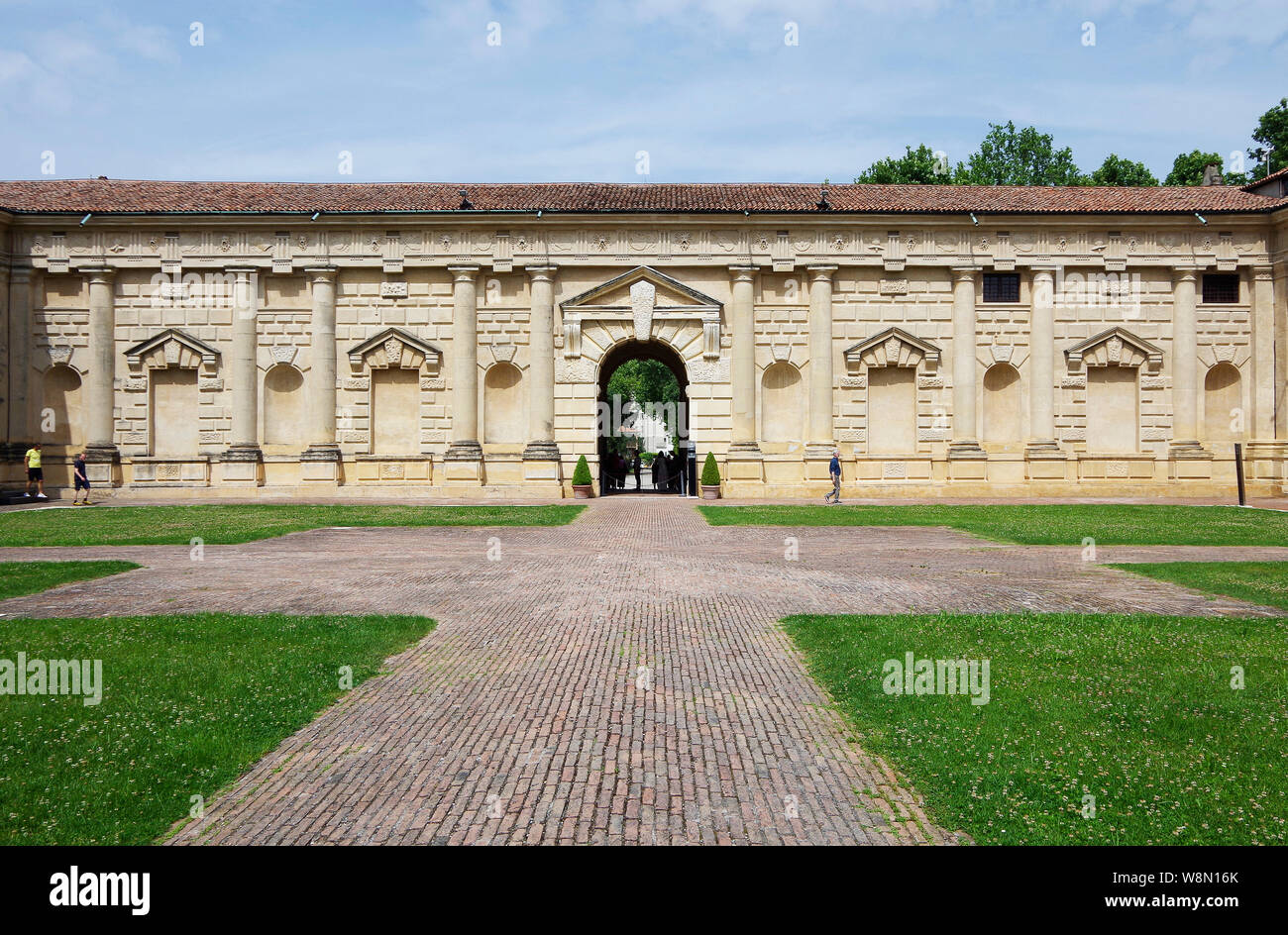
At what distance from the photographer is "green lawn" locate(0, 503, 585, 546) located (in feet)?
64.1

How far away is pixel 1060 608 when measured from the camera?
1132 centimetres

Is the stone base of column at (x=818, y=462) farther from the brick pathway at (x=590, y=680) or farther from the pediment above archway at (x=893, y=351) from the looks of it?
the brick pathway at (x=590, y=680)

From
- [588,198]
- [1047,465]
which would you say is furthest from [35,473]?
[1047,465]

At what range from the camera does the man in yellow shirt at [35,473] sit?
30.8 m

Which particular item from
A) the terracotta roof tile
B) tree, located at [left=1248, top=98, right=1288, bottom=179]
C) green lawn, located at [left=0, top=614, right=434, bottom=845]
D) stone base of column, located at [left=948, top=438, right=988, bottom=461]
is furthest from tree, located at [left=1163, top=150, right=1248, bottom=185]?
green lawn, located at [left=0, top=614, right=434, bottom=845]

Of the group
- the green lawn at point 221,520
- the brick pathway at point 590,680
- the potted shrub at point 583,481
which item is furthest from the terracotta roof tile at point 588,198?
the brick pathway at point 590,680

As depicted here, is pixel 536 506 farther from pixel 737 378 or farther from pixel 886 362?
pixel 886 362

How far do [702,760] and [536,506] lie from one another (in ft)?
76.0

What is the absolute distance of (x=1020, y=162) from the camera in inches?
2422

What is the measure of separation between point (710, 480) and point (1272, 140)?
151 feet

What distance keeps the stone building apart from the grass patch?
18882mm

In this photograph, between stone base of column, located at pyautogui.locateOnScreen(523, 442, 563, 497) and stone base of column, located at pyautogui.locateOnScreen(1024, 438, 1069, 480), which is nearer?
stone base of column, located at pyautogui.locateOnScreen(523, 442, 563, 497)

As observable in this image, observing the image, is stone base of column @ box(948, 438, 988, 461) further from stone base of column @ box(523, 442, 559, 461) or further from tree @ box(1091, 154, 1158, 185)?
tree @ box(1091, 154, 1158, 185)
